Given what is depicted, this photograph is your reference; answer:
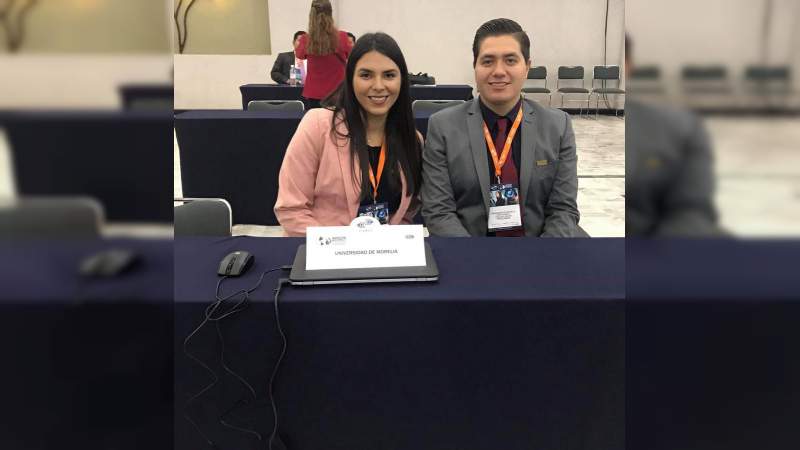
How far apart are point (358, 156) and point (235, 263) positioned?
2.55 ft

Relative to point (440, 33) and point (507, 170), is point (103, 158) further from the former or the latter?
point (440, 33)

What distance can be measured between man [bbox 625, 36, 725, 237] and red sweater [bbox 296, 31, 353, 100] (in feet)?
13.5

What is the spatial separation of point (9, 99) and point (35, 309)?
0.07 meters

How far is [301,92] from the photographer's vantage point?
604cm

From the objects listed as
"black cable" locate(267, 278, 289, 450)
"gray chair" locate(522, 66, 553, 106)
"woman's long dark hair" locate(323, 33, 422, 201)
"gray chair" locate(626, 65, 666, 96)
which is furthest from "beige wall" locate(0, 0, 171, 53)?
"gray chair" locate(522, 66, 553, 106)

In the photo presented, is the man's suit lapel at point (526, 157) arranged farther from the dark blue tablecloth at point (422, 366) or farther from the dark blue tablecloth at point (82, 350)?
the dark blue tablecloth at point (82, 350)

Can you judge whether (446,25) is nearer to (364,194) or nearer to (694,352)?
(364,194)

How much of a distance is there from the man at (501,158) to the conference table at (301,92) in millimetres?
3799

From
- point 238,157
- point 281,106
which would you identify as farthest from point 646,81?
point 281,106

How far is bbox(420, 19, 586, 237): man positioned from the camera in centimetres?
186

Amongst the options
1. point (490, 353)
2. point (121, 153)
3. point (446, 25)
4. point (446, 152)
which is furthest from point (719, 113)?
point (446, 25)

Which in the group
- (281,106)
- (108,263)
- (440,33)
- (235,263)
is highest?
(440,33)

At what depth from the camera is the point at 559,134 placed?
1894mm

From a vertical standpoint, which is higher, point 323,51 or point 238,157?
point 323,51
